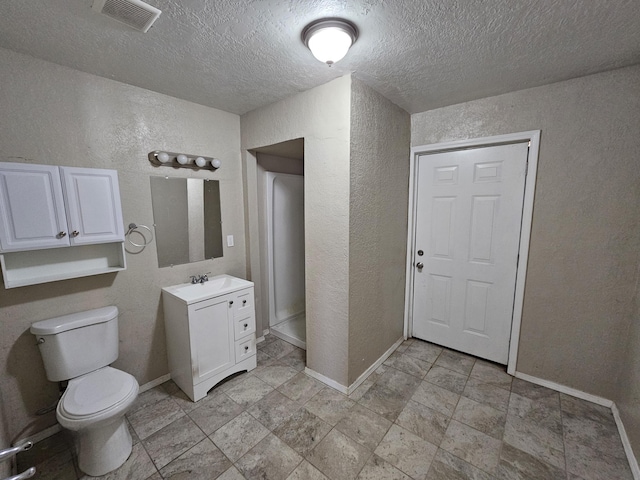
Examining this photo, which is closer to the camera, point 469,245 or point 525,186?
point 525,186

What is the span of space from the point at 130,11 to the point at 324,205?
1.42 m

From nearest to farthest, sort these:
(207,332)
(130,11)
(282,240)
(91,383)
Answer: (130,11), (91,383), (207,332), (282,240)

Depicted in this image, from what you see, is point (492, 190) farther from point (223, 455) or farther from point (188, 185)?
point (223, 455)

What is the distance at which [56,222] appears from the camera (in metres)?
1.55

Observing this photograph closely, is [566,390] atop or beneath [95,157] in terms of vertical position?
beneath

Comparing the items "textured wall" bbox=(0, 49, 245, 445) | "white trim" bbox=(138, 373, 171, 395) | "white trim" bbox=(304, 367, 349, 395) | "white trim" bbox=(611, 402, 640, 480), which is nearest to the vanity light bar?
"textured wall" bbox=(0, 49, 245, 445)

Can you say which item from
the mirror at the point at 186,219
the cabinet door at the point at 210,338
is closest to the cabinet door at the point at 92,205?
the mirror at the point at 186,219

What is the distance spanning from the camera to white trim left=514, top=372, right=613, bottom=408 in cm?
192

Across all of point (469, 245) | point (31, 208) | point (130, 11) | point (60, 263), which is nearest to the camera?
point (130, 11)

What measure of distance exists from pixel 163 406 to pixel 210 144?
2125 mm

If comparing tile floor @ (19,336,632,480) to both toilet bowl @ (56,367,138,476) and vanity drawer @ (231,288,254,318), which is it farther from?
vanity drawer @ (231,288,254,318)

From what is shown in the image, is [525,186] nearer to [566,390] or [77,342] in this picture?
Result: [566,390]

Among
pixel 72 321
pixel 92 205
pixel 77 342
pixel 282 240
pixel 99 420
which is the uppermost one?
pixel 92 205

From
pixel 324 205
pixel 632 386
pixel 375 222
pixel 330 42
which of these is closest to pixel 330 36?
pixel 330 42
